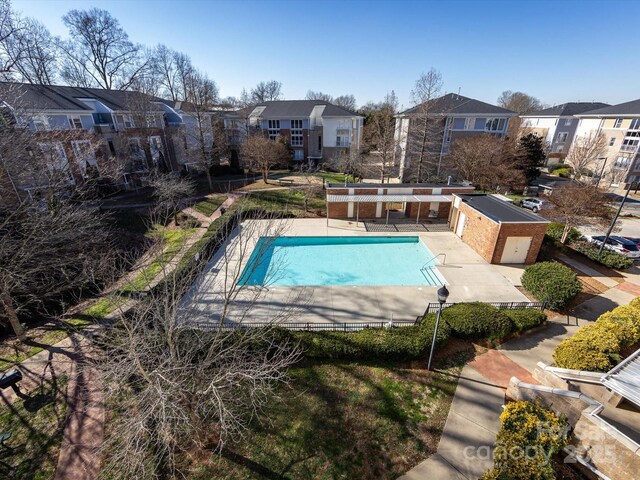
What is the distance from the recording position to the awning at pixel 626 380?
6.69 m

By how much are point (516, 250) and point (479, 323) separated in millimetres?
9137

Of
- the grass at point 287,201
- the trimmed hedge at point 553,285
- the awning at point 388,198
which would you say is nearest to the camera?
the trimmed hedge at point 553,285

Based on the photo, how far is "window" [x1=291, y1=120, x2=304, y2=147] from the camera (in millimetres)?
45062

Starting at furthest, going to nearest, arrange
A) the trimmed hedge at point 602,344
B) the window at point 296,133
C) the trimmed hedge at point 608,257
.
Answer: the window at point 296,133 → the trimmed hedge at point 608,257 → the trimmed hedge at point 602,344

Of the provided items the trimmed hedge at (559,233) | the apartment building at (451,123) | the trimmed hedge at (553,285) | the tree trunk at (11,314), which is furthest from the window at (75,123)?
the trimmed hedge at (559,233)

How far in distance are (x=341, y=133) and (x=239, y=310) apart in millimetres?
37334

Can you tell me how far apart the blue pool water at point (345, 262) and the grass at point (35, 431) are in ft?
28.1

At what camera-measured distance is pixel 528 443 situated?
677 centimetres

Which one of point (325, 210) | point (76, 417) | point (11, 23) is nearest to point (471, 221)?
point (325, 210)

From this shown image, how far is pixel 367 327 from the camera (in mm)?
11648

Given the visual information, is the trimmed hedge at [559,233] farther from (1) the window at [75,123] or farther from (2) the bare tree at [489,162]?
(1) the window at [75,123]

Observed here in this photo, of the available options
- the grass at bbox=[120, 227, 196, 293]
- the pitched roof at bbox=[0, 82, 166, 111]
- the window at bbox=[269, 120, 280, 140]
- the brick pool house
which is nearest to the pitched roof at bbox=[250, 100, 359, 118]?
the window at bbox=[269, 120, 280, 140]

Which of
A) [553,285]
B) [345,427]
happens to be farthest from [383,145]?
[345,427]

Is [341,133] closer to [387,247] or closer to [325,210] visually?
[325,210]
